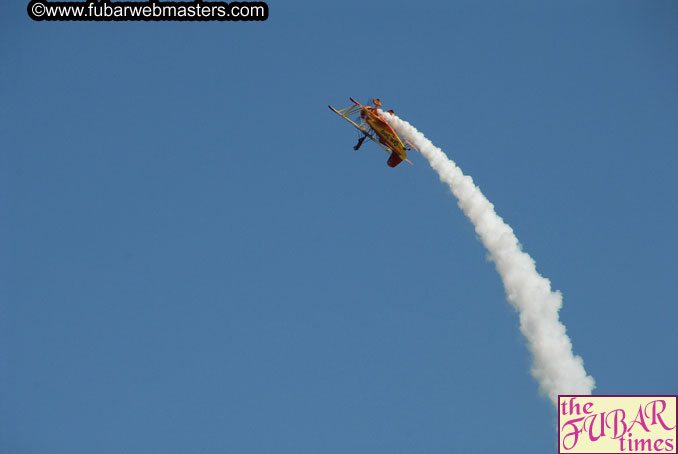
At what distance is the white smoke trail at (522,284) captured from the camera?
308 feet

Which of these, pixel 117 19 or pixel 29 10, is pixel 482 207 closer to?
pixel 117 19

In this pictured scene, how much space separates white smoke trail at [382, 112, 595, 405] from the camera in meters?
93.8

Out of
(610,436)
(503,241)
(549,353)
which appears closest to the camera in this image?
(610,436)

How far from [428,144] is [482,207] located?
6.69 meters

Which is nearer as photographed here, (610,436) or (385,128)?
(610,436)

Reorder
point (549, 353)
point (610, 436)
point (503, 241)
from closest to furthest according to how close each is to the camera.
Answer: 1. point (610, 436)
2. point (549, 353)
3. point (503, 241)

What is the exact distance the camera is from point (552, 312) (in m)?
97.7

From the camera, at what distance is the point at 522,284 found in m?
99.8

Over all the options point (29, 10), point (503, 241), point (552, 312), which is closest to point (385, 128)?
point (503, 241)
